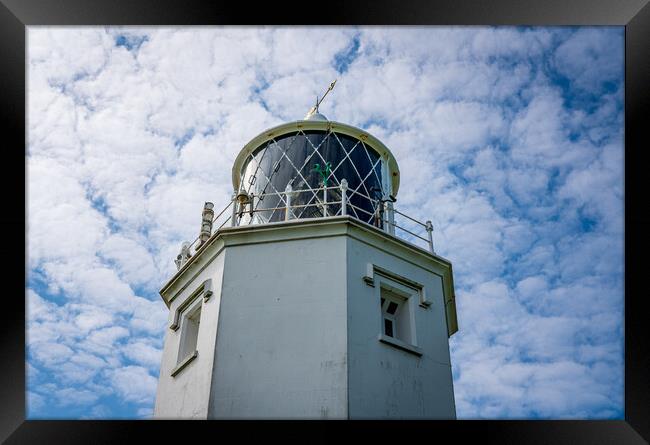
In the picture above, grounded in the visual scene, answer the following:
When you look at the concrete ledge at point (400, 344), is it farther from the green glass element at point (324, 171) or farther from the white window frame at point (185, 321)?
the green glass element at point (324, 171)

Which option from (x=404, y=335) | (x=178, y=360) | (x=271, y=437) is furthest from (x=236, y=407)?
(x=271, y=437)

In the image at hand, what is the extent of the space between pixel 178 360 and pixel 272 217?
345cm

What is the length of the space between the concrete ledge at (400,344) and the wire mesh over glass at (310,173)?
10.9 ft

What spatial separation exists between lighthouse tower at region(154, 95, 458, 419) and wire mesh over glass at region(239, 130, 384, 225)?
0.05 meters

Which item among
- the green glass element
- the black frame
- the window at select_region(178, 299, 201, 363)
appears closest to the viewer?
the black frame

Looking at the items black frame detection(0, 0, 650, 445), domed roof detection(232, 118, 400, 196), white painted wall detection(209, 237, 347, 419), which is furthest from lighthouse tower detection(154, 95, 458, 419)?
black frame detection(0, 0, 650, 445)

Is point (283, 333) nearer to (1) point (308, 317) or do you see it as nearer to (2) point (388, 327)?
(1) point (308, 317)

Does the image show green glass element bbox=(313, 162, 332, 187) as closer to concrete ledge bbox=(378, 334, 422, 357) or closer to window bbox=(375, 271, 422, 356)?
window bbox=(375, 271, 422, 356)

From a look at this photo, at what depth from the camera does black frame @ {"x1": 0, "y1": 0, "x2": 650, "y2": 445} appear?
4.25 m

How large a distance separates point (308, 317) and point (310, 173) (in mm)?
4294

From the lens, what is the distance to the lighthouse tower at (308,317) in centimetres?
1041
